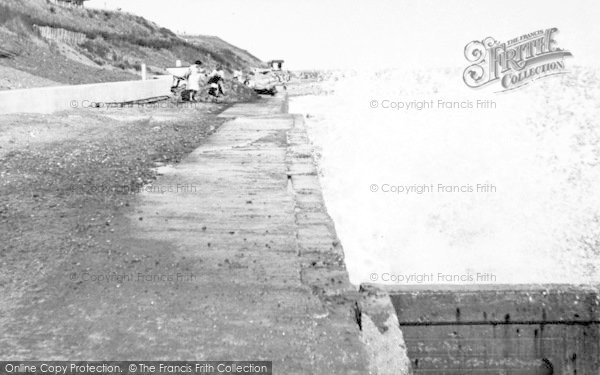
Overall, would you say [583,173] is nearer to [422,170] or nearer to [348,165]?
[422,170]

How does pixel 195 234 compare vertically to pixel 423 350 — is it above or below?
above

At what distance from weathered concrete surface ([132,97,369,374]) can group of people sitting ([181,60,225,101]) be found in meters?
16.9

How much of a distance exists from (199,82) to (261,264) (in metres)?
24.2

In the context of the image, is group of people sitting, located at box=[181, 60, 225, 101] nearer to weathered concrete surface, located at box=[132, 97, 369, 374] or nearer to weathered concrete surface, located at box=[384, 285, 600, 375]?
weathered concrete surface, located at box=[132, 97, 369, 374]

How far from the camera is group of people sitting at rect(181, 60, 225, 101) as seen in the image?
81.4 ft

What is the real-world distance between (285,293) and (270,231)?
1.51 metres

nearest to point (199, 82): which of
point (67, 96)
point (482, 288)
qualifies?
point (67, 96)

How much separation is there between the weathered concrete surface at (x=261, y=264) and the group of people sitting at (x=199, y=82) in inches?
665

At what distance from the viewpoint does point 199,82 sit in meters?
27.5

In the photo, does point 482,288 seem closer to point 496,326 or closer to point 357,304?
point 496,326

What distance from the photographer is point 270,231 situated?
539cm

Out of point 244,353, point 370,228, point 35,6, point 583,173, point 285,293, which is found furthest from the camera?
point 35,6

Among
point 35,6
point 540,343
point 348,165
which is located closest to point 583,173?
point 348,165

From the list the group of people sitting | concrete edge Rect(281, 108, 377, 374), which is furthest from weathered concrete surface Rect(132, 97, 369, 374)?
the group of people sitting
